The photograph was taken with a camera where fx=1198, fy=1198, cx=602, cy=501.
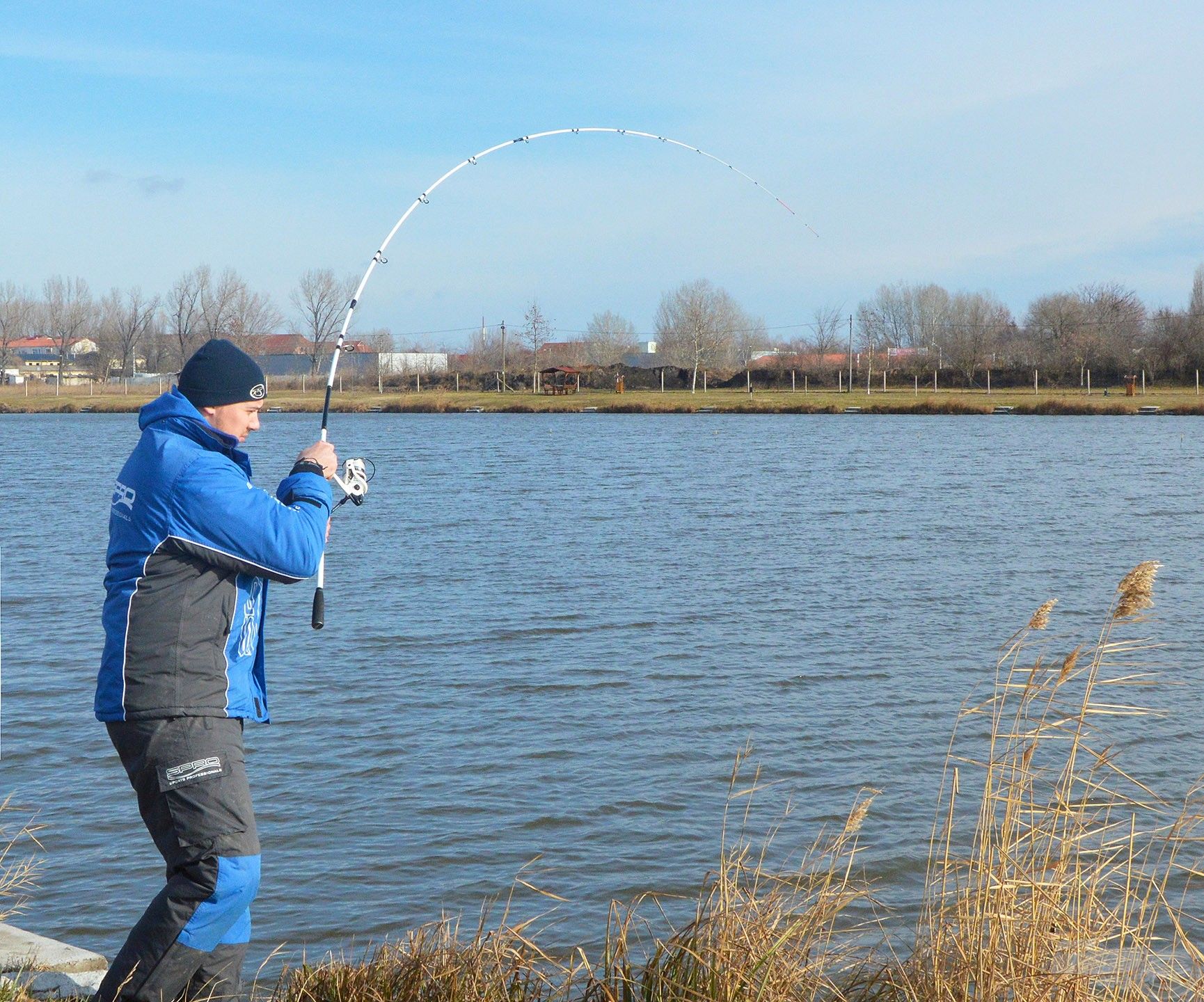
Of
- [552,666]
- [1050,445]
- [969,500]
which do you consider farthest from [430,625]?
[1050,445]

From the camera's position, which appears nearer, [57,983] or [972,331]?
[57,983]

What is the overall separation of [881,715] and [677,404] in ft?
187

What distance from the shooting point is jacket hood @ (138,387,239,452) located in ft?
11.2

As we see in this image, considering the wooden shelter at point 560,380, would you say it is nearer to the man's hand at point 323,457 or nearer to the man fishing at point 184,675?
the man's hand at point 323,457

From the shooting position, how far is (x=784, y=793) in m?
7.18

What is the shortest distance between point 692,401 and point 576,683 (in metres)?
58.3

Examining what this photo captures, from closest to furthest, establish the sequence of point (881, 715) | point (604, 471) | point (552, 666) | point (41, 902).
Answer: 1. point (41, 902)
2. point (881, 715)
3. point (552, 666)
4. point (604, 471)

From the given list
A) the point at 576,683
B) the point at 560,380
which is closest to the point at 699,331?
the point at 560,380

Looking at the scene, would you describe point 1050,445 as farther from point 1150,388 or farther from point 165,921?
point 165,921

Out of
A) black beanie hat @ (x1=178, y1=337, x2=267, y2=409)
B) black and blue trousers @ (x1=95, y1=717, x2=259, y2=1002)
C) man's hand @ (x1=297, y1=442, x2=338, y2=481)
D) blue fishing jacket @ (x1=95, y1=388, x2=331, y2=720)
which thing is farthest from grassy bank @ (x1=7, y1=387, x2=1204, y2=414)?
black and blue trousers @ (x1=95, y1=717, x2=259, y2=1002)

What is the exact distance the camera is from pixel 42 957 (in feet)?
13.2

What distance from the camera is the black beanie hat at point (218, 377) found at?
3.45 meters

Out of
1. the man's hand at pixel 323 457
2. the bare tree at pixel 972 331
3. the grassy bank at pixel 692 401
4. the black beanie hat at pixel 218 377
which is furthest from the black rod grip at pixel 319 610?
the bare tree at pixel 972 331

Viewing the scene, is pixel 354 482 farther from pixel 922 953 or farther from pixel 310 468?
pixel 922 953
